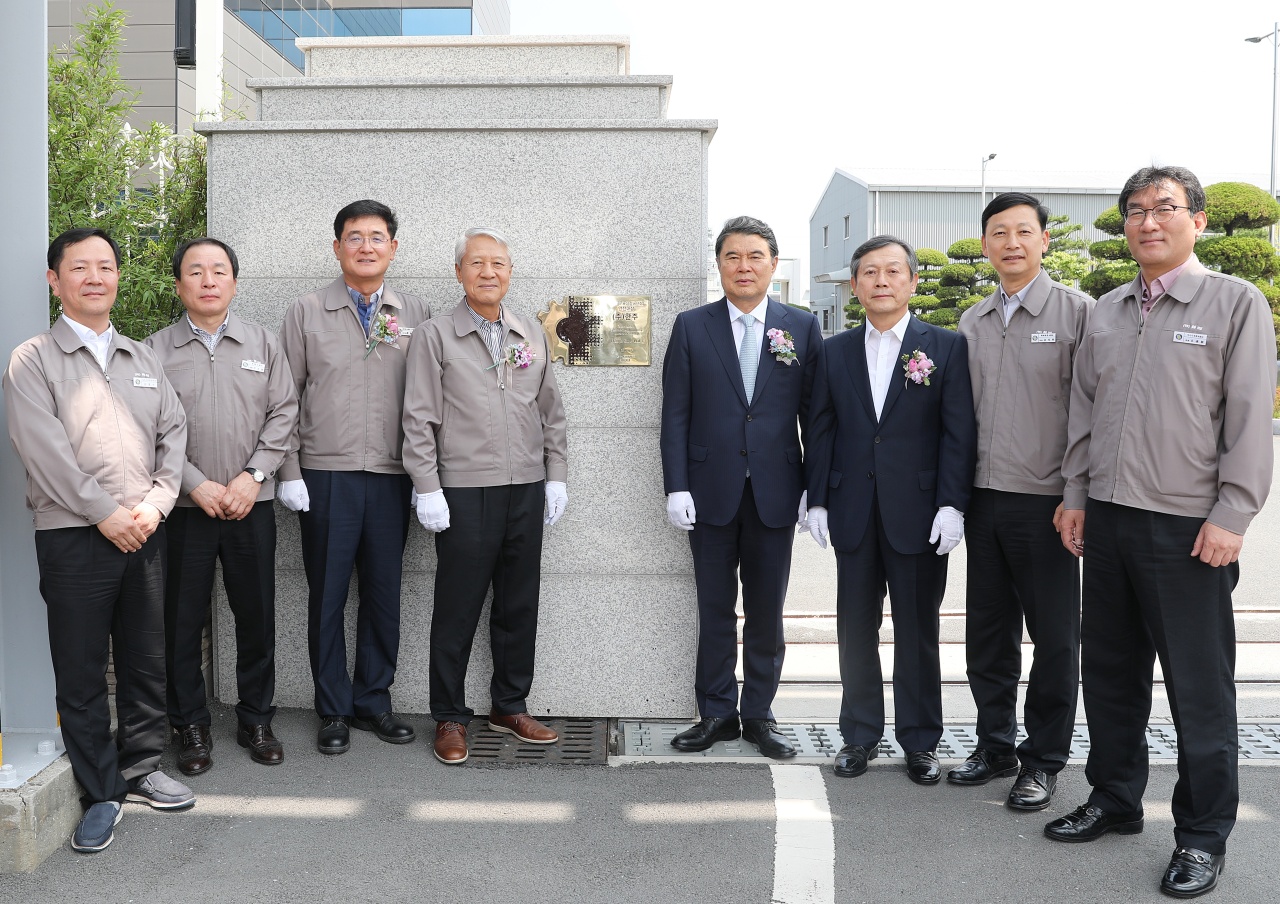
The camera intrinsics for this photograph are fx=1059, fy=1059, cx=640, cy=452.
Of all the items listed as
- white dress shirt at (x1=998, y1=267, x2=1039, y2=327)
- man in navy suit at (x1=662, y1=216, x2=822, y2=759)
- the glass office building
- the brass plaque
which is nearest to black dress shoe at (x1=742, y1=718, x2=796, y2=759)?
man in navy suit at (x1=662, y1=216, x2=822, y2=759)

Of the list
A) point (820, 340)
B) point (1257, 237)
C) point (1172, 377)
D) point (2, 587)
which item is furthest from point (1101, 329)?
point (1257, 237)

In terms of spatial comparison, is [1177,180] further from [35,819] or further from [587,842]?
[35,819]

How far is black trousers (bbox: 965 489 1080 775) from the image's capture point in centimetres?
387

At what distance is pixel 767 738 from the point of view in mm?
4312

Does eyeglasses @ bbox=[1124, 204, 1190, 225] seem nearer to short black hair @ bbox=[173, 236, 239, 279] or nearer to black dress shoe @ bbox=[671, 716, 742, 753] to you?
black dress shoe @ bbox=[671, 716, 742, 753]

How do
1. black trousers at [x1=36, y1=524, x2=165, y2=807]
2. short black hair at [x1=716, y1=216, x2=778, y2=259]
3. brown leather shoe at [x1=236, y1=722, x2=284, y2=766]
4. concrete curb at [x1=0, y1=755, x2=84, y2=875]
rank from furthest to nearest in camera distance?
short black hair at [x1=716, y1=216, x2=778, y2=259] → brown leather shoe at [x1=236, y1=722, x2=284, y2=766] → black trousers at [x1=36, y1=524, x2=165, y2=807] → concrete curb at [x1=0, y1=755, x2=84, y2=875]

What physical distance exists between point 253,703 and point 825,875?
7.82 feet

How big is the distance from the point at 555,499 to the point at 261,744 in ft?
5.00

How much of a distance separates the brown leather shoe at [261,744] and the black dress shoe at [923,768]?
2465 mm

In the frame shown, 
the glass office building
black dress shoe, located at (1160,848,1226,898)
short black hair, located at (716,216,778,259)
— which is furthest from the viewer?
the glass office building

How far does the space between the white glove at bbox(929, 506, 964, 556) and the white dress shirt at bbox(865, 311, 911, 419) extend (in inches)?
17.8

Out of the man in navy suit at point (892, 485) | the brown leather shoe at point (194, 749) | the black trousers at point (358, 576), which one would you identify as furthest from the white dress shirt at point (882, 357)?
the brown leather shoe at point (194, 749)

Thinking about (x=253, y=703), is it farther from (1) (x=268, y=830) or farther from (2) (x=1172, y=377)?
(2) (x=1172, y=377)

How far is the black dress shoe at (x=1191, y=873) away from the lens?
10.3 feet
